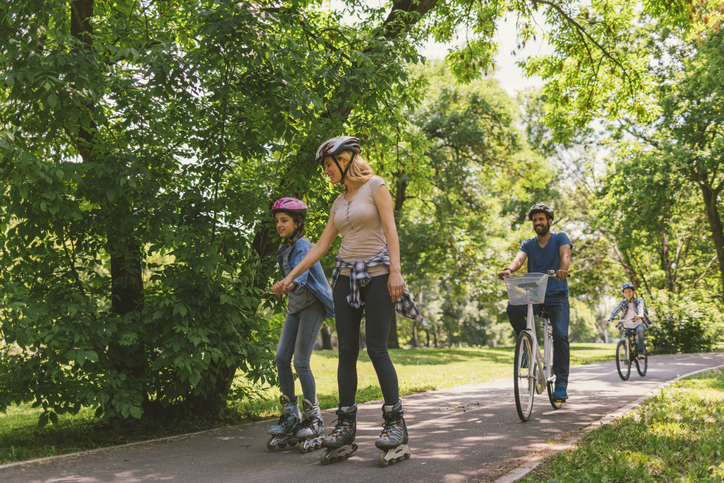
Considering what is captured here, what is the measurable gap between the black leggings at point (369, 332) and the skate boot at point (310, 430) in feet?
1.97

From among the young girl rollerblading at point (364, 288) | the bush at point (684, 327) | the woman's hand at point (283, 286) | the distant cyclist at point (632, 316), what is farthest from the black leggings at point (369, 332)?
the bush at point (684, 327)

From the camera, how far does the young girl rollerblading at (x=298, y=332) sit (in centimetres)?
475

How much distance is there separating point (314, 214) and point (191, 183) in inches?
63.9

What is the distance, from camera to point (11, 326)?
402 cm

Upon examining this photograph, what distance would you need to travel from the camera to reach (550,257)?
6.47m

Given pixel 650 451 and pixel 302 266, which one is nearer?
pixel 650 451

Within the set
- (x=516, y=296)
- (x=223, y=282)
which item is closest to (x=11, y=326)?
(x=223, y=282)

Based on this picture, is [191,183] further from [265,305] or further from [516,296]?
[516,296]

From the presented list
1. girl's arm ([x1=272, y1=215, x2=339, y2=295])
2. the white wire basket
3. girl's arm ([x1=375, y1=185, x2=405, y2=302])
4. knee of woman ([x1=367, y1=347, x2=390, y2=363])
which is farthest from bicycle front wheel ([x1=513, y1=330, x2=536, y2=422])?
girl's arm ([x1=272, y1=215, x2=339, y2=295])

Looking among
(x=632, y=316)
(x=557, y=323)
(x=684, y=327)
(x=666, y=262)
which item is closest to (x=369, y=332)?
(x=557, y=323)

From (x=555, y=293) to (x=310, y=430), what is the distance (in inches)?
129

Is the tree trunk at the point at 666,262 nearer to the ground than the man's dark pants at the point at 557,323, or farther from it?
farther from it

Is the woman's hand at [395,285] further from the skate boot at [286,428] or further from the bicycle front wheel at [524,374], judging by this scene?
the bicycle front wheel at [524,374]

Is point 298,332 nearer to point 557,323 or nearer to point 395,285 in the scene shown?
point 395,285
